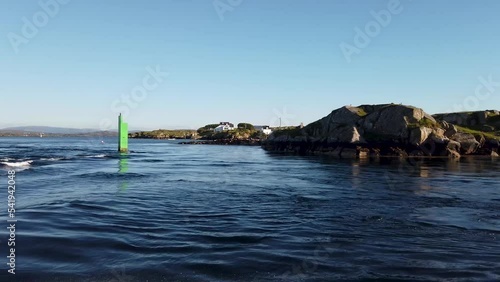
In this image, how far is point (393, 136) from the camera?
84.4 m

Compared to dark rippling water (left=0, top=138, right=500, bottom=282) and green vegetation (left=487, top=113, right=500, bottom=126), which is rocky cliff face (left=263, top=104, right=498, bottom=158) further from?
dark rippling water (left=0, top=138, right=500, bottom=282)

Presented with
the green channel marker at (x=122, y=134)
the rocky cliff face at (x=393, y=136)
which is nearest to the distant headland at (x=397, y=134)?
the rocky cliff face at (x=393, y=136)

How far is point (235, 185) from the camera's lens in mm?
31844

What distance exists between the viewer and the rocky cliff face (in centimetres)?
8031

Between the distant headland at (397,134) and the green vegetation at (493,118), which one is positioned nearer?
the distant headland at (397,134)

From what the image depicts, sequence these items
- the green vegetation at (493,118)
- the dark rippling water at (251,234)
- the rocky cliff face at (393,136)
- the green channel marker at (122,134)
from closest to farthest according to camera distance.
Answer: the dark rippling water at (251,234) → the rocky cliff face at (393,136) → the green channel marker at (122,134) → the green vegetation at (493,118)

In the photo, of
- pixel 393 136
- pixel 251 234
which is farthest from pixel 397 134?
pixel 251 234

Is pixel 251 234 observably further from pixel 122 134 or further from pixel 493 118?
pixel 493 118

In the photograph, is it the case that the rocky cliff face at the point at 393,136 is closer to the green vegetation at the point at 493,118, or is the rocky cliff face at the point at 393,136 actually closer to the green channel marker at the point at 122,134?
the green vegetation at the point at 493,118

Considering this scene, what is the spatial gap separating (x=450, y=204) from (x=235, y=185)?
16880 millimetres

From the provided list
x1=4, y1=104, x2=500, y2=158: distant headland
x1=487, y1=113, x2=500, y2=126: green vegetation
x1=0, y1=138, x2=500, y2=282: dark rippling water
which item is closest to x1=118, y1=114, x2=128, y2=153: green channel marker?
x1=4, y1=104, x2=500, y2=158: distant headland

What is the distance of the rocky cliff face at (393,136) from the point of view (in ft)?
263

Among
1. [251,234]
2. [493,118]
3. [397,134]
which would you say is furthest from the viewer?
[493,118]

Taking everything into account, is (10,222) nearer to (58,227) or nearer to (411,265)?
(58,227)
